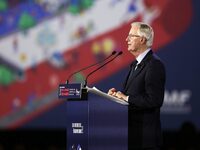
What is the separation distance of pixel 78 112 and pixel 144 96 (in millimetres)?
431

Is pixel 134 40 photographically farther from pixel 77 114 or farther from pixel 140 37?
pixel 77 114

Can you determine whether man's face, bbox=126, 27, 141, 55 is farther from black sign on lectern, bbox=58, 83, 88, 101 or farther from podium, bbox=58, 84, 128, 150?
black sign on lectern, bbox=58, 83, 88, 101

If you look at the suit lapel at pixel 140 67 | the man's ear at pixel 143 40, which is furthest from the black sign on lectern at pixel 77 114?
the man's ear at pixel 143 40

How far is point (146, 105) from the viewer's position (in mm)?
3744

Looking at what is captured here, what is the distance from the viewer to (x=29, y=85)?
22.5ft

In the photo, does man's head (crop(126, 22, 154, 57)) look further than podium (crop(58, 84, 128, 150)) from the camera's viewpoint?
Yes

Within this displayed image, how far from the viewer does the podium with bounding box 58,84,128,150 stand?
360cm

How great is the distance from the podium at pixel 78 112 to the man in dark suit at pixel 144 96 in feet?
0.52

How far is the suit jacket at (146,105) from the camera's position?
3.77 metres

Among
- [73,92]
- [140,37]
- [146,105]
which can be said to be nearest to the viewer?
[73,92]

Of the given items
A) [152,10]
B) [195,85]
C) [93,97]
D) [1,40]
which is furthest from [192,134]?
[93,97]

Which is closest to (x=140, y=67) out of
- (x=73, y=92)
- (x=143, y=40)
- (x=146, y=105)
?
(x=143, y=40)

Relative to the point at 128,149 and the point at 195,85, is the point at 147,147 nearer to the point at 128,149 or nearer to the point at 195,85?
the point at 128,149

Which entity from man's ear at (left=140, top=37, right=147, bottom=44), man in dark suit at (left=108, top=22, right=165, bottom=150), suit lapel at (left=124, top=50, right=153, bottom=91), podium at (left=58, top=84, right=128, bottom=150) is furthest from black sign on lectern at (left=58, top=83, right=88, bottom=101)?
man's ear at (left=140, top=37, right=147, bottom=44)
